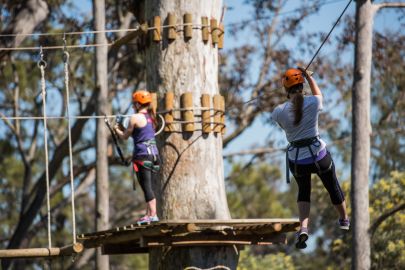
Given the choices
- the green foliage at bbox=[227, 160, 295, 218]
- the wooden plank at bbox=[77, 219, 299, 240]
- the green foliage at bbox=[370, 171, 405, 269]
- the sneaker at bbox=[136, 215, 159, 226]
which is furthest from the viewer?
the green foliage at bbox=[227, 160, 295, 218]

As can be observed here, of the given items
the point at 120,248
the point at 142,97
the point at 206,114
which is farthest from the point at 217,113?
the point at 120,248

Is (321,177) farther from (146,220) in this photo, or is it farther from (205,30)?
(205,30)

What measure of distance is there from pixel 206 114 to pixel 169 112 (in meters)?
0.34

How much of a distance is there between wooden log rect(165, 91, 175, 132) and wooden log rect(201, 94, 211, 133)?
29cm

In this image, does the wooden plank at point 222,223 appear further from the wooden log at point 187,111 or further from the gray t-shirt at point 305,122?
the wooden log at point 187,111

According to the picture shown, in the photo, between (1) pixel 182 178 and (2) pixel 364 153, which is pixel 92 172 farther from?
(1) pixel 182 178

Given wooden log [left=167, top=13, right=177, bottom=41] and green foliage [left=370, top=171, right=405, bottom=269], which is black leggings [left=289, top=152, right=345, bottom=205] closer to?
wooden log [left=167, top=13, right=177, bottom=41]

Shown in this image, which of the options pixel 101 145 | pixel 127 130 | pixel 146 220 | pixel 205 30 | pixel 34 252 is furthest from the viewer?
pixel 101 145

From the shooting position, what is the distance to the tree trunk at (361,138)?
48.1 ft

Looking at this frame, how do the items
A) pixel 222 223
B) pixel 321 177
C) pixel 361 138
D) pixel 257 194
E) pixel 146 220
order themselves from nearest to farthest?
pixel 222 223, pixel 321 177, pixel 146 220, pixel 361 138, pixel 257 194

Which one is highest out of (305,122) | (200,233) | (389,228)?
(305,122)

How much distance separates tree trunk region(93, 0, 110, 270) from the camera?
1586cm

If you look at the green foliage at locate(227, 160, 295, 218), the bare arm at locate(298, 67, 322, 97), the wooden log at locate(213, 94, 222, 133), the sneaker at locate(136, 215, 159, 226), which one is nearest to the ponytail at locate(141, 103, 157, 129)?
the wooden log at locate(213, 94, 222, 133)

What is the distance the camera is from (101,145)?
1652 centimetres
